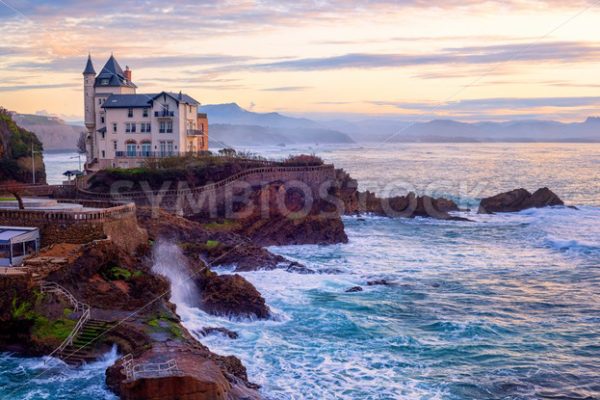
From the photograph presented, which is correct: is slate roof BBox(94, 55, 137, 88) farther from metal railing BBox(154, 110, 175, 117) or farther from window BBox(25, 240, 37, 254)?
window BBox(25, 240, 37, 254)

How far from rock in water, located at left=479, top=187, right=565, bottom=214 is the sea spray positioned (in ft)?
142

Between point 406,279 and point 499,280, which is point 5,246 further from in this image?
point 499,280

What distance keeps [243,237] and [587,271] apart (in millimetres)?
23742

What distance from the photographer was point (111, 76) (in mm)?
68500

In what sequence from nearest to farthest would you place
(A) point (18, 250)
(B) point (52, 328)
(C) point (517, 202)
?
(B) point (52, 328)
(A) point (18, 250)
(C) point (517, 202)

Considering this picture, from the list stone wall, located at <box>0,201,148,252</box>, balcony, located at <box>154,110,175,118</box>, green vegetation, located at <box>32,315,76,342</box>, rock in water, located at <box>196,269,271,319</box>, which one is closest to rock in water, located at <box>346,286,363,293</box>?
rock in water, located at <box>196,269,271,319</box>

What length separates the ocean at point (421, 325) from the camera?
23406 millimetres

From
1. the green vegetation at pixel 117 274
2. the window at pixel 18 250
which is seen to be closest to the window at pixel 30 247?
the window at pixel 18 250

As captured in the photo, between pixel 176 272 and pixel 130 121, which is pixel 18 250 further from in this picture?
pixel 130 121

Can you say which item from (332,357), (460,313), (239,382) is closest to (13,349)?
(239,382)

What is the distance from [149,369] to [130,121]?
48.5 m

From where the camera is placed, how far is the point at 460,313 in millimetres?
32281

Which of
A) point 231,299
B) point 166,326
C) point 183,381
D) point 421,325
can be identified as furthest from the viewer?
point 231,299

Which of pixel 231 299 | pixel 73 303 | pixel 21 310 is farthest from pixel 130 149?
pixel 21 310
